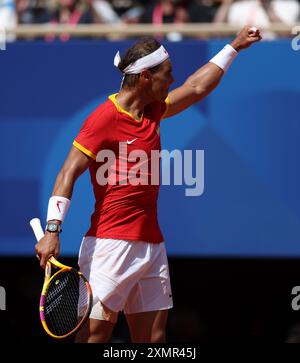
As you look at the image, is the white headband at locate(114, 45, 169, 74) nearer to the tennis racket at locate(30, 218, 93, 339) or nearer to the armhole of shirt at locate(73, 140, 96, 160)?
the armhole of shirt at locate(73, 140, 96, 160)

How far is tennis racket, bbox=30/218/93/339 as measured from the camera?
4961mm

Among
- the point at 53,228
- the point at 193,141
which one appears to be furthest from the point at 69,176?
the point at 193,141

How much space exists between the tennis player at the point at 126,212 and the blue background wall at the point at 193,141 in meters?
1.98

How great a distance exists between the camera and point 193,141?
24.5ft

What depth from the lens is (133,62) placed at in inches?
214

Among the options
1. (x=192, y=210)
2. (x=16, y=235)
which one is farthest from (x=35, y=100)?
(x=192, y=210)

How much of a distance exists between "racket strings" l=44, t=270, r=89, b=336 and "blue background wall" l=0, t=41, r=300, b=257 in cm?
223

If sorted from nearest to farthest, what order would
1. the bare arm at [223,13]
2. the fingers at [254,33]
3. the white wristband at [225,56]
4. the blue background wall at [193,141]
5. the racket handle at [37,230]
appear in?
the racket handle at [37,230], the fingers at [254,33], the white wristband at [225,56], the blue background wall at [193,141], the bare arm at [223,13]

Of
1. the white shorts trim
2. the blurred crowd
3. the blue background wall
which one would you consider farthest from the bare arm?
the white shorts trim

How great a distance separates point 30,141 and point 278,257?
227 centimetres

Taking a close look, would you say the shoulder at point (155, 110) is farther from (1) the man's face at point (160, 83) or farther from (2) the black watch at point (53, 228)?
(2) the black watch at point (53, 228)

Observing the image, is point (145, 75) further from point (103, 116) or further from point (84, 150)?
point (84, 150)

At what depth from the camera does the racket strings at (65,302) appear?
5.03 metres

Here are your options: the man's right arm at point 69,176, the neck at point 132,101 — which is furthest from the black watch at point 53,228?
the neck at point 132,101
